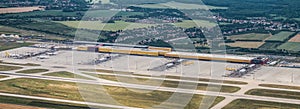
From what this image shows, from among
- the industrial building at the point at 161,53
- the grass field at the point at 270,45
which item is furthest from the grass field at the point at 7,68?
the grass field at the point at 270,45

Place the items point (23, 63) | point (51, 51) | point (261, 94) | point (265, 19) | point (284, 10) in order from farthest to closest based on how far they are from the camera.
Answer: point (284, 10) → point (265, 19) → point (51, 51) → point (23, 63) → point (261, 94)

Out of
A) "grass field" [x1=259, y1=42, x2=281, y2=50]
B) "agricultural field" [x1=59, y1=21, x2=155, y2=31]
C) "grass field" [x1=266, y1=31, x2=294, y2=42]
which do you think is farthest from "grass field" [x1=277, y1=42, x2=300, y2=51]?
"agricultural field" [x1=59, y1=21, x2=155, y2=31]

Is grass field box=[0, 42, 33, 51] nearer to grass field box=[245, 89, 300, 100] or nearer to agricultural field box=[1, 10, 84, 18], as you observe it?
agricultural field box=[1, 10, 84, 18]

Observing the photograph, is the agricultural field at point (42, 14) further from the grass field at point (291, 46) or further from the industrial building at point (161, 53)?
the grass field at point (291, 46)

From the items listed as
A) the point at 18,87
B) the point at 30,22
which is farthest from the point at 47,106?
the point at 30,22

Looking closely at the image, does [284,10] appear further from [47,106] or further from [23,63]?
[47,106]

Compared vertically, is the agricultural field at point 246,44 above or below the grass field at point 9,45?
above
